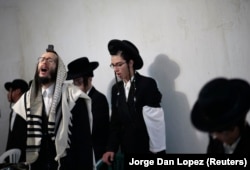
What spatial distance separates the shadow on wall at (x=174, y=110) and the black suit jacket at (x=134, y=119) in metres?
0.31

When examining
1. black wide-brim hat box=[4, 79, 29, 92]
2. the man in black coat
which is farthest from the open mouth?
black wide-brim hat box=[4, 79, 29, 92]

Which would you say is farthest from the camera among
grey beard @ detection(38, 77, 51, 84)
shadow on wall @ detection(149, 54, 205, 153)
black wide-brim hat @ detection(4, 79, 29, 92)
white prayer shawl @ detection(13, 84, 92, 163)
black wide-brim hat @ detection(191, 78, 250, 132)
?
black wide-brim hat @ detection(4, 79, 29, 92)

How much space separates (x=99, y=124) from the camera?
6.46 feet

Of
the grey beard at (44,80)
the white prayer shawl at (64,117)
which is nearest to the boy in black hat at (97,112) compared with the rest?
the white prayer shawl at (64,117)

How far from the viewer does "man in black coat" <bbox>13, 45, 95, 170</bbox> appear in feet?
4.89

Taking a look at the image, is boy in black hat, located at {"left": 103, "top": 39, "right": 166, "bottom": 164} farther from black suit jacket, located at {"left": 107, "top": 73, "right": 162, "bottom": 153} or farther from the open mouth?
the open mouth

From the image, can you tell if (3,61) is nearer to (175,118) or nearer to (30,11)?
(30,11)

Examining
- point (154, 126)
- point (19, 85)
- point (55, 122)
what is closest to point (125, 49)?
point (154, 126)

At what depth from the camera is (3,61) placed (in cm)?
285

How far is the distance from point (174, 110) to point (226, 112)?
1.21m

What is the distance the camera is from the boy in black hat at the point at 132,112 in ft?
5.86

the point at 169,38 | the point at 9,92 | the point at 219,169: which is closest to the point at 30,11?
the point at 9,92

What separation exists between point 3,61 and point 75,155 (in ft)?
Result: 5.72

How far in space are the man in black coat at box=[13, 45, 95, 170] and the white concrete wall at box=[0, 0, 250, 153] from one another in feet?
2.58
